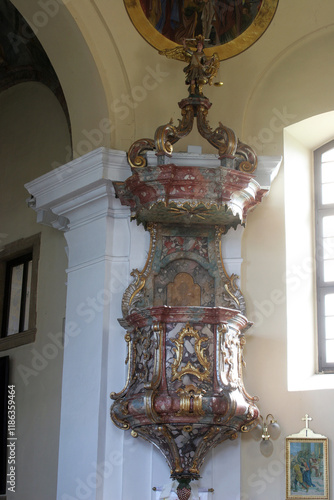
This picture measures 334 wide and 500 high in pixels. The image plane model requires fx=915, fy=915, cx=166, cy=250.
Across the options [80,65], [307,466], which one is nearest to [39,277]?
[80,65]

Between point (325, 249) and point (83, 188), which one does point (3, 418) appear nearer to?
point (83, 188)

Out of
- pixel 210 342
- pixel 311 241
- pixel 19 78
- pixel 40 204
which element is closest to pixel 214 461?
pixel 210 342

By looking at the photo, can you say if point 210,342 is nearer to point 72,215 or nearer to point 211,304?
point 211,304

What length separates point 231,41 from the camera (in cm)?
947

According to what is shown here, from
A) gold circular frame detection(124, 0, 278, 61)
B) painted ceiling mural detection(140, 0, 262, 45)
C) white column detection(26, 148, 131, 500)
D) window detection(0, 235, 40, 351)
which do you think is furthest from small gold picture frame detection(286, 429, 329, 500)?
painted ceiling mural detection(140, 0, 262, 45)

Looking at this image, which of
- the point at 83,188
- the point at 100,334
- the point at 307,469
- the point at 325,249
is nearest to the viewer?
the point at 307,469

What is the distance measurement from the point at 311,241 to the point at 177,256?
1459 millimetres

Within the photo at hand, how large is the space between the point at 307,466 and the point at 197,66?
3.83 m

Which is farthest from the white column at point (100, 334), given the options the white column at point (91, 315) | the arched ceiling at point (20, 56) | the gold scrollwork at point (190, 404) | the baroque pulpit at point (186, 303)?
the arched ceiling at point (20, 56)

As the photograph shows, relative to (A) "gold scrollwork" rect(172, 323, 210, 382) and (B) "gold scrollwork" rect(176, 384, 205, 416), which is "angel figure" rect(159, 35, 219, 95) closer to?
(A) "gold scrollwork" rect(172, 323, 210, 382)

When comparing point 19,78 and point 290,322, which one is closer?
point 290,322

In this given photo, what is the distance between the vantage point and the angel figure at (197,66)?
8695 mm

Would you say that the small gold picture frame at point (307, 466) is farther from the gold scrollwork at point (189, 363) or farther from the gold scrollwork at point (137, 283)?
the gold scrollwork at point (137, 283)

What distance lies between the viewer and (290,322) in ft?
28.5
